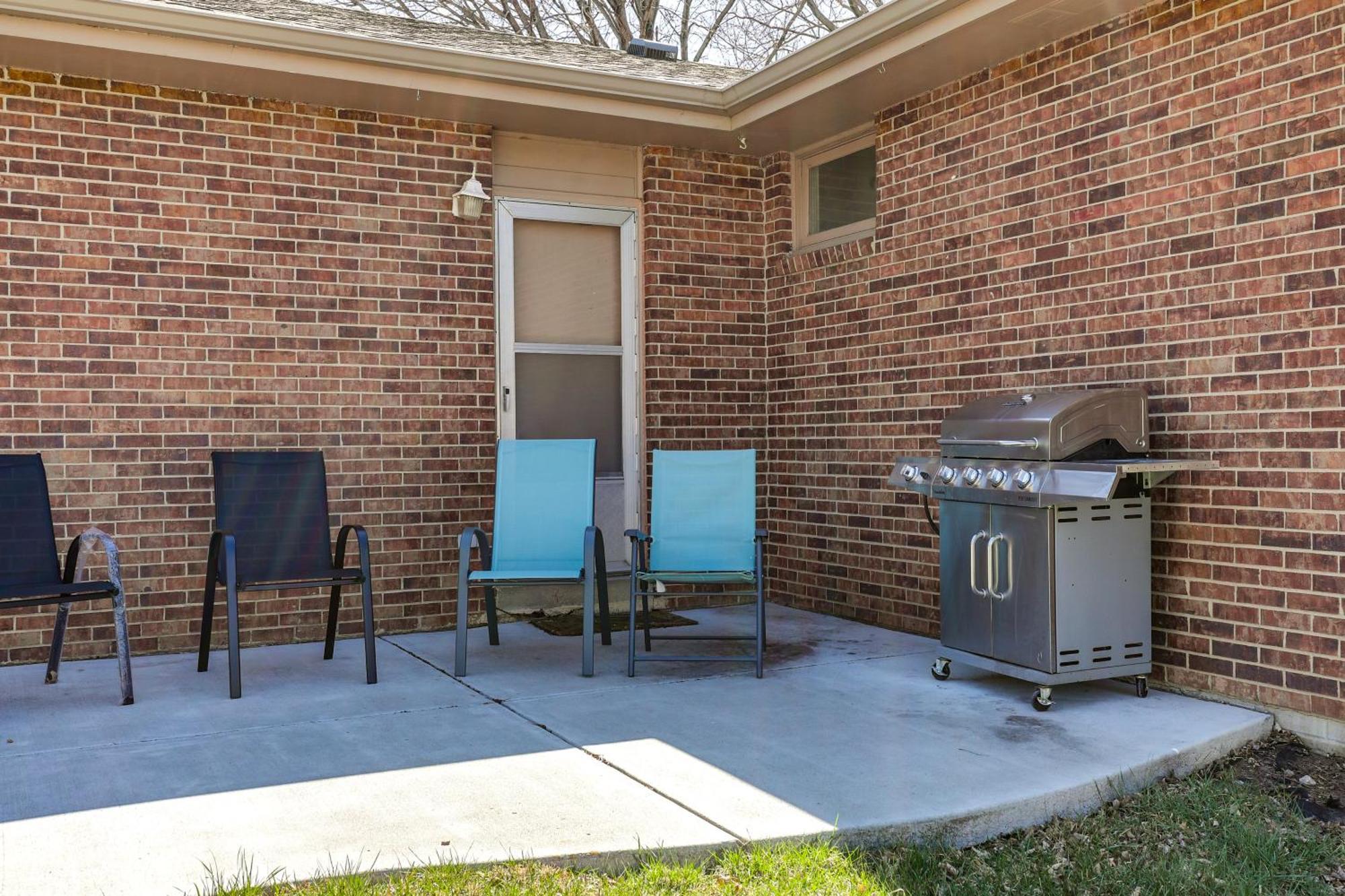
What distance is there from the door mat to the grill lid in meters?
2.28

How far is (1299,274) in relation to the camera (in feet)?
13.5

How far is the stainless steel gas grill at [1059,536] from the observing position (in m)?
4.30

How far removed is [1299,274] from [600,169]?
4.09 metres

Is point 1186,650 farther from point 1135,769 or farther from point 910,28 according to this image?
point 910,28

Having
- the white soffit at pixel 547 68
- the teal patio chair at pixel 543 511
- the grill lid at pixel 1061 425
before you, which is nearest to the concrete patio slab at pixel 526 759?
the teal patio chair at pixel 543 511

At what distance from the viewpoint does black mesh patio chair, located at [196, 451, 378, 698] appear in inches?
196

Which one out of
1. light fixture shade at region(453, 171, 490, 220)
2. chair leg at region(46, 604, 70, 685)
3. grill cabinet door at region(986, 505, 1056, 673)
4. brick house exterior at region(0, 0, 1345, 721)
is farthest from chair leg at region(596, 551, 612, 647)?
chair leg at region(46, 604, 70, 685)

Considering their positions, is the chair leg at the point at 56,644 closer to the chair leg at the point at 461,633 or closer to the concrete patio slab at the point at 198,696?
the concrete patio slab at the point at 198,696

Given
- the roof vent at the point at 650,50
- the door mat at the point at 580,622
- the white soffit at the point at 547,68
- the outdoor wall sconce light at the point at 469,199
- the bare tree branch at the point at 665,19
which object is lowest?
the door mat at the point at 580,622

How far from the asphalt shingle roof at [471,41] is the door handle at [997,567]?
333 centimetres

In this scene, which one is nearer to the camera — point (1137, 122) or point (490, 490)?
point (1137, 122)

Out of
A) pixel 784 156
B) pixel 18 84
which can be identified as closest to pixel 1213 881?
pixel 784 156

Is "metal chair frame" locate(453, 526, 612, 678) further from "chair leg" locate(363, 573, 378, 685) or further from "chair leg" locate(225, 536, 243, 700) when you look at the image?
"chair leg" locate(225, 536, 243, 700)

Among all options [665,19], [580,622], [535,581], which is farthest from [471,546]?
[665,19]
